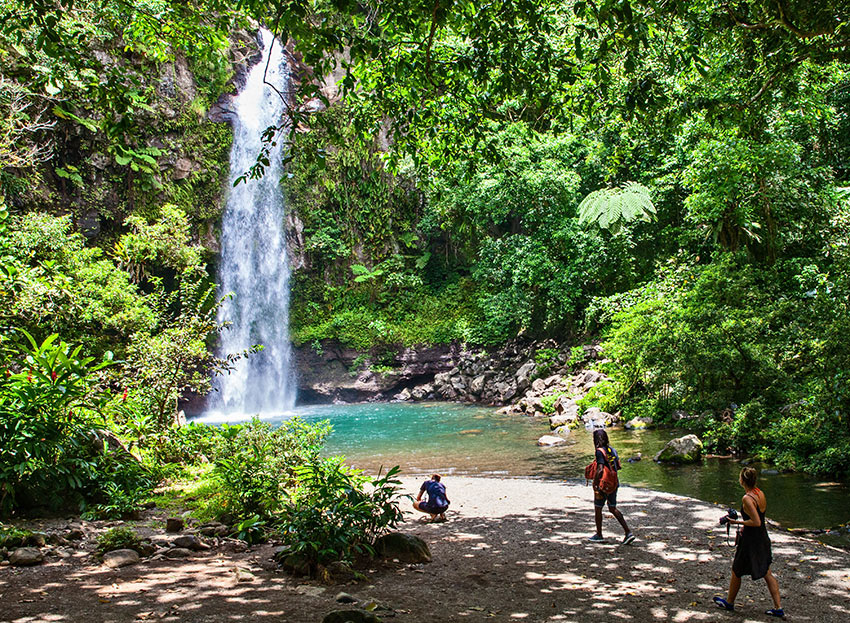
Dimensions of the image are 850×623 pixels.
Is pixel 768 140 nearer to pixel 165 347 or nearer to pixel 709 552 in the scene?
pixel 709 552

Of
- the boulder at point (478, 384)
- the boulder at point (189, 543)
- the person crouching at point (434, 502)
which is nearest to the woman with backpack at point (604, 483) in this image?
the person crouching at point (434, 502)

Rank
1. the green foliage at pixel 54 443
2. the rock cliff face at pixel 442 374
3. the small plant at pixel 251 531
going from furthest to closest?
the rock cliff face at pixel 442 374, the green foliage at pixel 54 443, the small plant at pixel 251 531

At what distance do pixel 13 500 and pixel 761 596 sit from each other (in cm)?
754

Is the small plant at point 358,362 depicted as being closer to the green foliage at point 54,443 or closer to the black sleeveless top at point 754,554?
the green foliage at point 54,443

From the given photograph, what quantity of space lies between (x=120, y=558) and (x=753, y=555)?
5286 millimetres

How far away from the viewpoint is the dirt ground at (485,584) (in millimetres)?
4078

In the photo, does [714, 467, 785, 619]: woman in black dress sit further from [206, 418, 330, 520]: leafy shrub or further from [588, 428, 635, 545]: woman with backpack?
[206, 418, 330, 520]: leafy shrub

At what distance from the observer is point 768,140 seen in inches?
585

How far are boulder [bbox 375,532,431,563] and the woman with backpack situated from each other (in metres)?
2.14

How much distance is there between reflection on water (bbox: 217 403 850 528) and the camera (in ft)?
27.8

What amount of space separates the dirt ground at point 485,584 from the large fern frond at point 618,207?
13.8 metres

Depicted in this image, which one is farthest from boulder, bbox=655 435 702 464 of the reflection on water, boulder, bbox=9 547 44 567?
boulder, bbox=9 547 44 567

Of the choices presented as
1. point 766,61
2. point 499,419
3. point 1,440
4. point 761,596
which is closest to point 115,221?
point 499,419

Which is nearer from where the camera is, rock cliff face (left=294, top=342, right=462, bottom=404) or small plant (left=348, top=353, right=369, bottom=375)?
rock cliff face (left=294, top=342, right=462, bottom=404)
